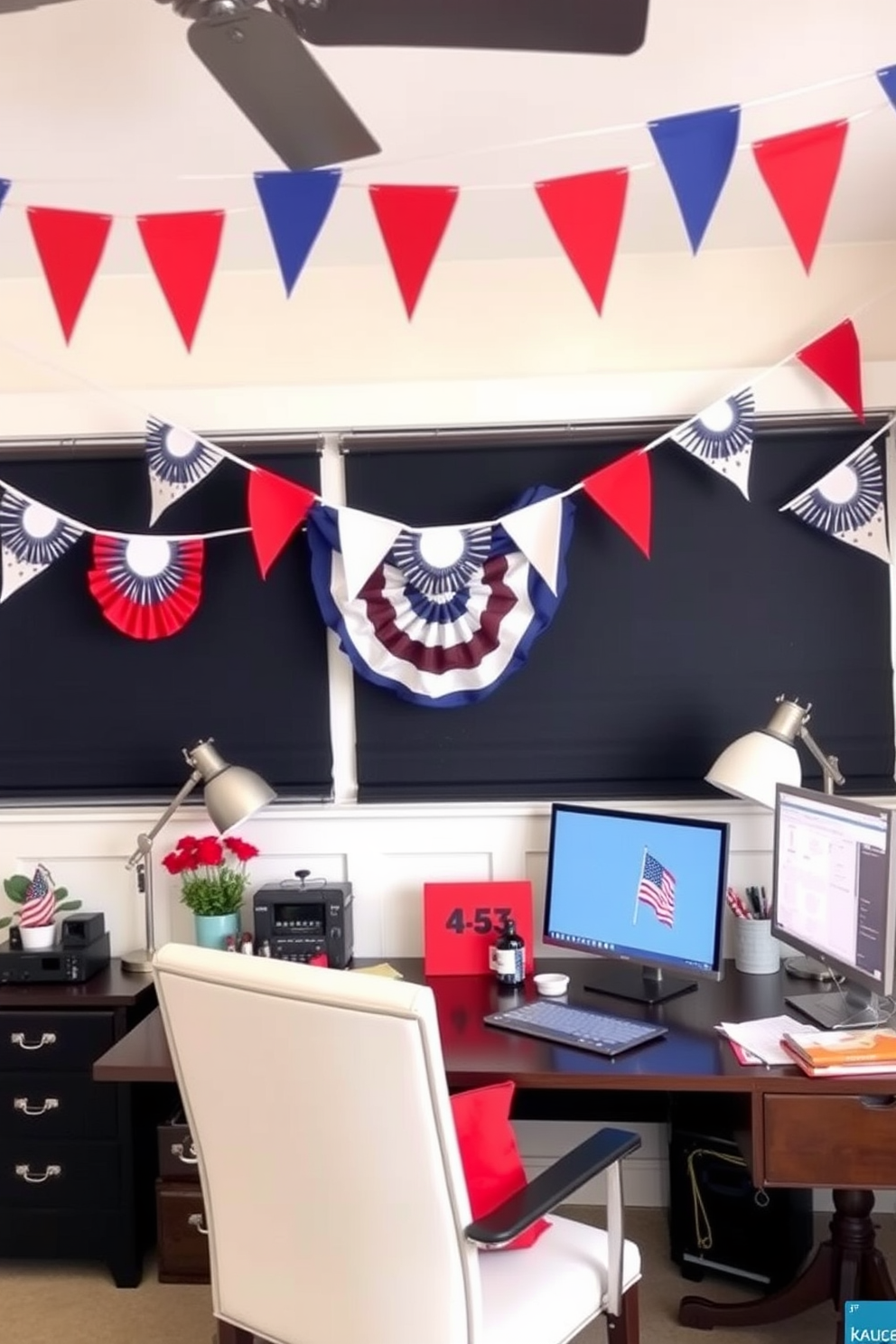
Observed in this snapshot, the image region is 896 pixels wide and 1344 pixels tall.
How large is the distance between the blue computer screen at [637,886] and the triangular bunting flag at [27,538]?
4.61 ft

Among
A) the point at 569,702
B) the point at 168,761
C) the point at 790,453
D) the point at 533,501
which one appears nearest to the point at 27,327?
the point at 168,761

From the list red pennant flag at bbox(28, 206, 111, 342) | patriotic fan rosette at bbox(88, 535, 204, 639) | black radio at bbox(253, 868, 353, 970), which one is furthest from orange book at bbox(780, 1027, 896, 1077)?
red pennant flag at bbox(28, 206, 111, 342)

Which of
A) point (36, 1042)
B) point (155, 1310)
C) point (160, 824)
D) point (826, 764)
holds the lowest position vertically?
point (155, 1310)

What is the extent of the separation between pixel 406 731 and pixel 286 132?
60.6 inches

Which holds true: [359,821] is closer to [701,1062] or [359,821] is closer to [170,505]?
[170,505]

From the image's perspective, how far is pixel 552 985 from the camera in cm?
259

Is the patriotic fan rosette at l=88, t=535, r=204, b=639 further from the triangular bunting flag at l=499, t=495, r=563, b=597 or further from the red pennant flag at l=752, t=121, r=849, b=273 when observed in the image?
the red pennant flag at l=752, t=121, r=849, b=273

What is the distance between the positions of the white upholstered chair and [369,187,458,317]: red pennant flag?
1.43 meters

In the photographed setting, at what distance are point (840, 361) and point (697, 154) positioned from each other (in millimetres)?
957

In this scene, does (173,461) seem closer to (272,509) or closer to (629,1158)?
(272,509)

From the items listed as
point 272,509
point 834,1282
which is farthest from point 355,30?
point 834,1282

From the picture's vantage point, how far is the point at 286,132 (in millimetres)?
1942

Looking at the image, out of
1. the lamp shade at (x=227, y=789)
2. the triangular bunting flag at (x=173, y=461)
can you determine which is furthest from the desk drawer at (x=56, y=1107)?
the triangular bunting flag at (x=173, y=461)

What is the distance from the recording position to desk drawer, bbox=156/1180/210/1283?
106 inches
